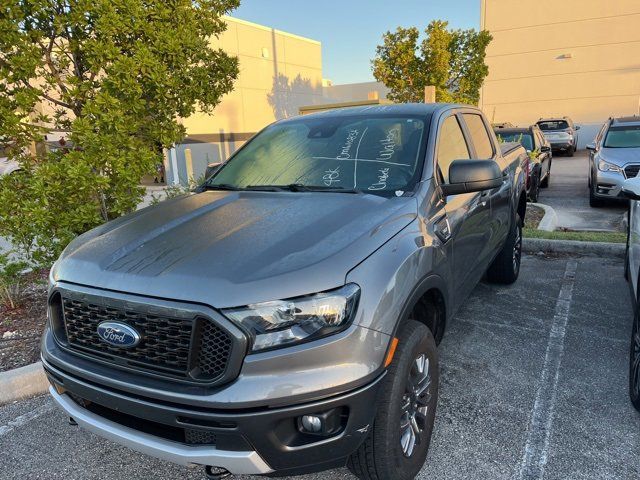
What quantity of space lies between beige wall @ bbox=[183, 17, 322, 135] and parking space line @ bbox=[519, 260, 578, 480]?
15162mm

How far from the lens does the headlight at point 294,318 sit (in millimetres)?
1859

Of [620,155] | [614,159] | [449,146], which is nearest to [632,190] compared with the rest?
[449,146]

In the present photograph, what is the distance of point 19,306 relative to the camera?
4.64 meters

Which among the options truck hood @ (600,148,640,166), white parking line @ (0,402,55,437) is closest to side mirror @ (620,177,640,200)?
white parking line @ (0,402,55,437)

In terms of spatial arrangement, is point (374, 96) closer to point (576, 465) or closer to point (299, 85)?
point (299, 85)

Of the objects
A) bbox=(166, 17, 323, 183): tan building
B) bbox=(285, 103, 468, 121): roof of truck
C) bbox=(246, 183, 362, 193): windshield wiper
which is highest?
bbox=(166, 17, 323, 183): tan building

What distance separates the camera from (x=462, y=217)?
10.4 ft

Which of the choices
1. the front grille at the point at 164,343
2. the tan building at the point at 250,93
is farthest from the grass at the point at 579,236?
the tan building at the point at 250,93

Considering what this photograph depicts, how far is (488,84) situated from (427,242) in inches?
1103

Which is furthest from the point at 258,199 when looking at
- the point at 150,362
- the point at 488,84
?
the point at 488,84

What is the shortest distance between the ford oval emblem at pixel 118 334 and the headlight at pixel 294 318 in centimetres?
43

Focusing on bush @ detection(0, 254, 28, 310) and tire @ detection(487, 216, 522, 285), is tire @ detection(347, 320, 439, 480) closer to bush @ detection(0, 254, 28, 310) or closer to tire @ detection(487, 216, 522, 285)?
tire @ detection(487, 216, 522, 285)

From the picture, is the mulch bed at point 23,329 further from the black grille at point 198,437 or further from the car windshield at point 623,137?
the car windshield at point 623,137

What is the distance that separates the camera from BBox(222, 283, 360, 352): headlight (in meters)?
1.86
